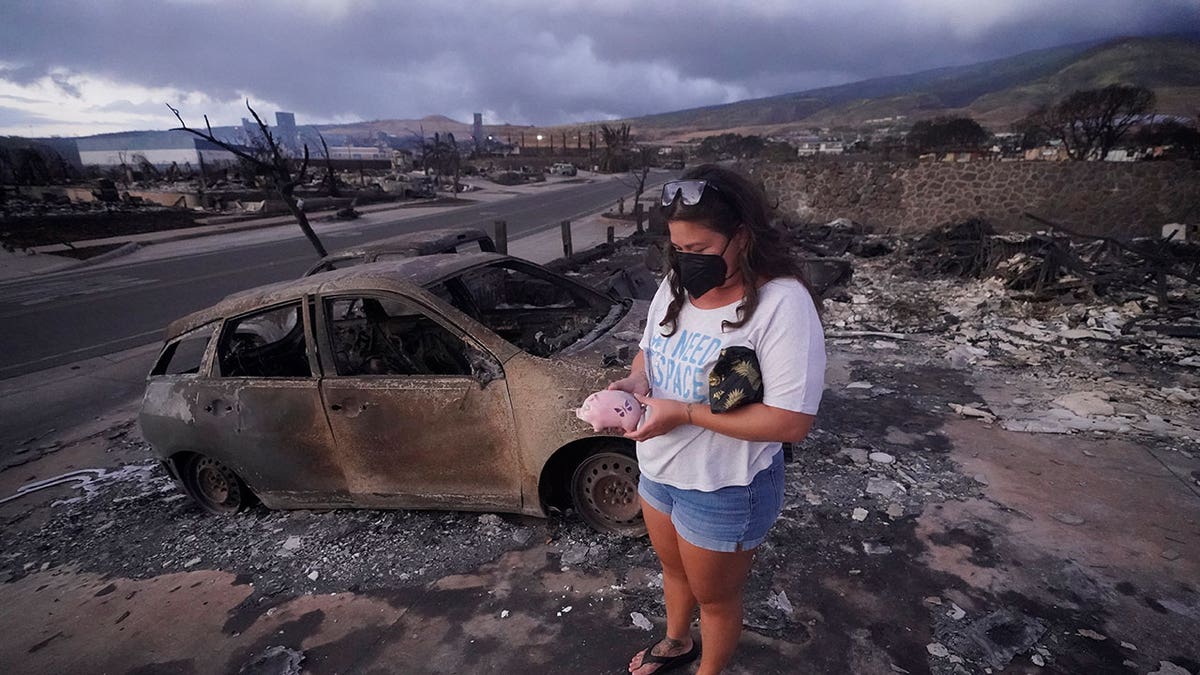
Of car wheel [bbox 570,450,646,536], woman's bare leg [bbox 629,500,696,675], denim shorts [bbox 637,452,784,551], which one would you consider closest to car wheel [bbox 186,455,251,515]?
car wheel [bbox 570,450,646,536]

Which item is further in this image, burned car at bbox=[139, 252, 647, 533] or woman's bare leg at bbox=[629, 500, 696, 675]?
burned car at bbox=[139, 252, 647, 533]

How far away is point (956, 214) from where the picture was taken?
13961 millimetres

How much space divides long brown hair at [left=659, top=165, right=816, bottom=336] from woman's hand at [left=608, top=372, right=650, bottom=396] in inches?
16.0

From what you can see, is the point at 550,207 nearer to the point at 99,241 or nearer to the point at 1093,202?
the point at 99,241

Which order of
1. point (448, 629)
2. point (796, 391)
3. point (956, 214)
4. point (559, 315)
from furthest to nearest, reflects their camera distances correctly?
point (956, 214), point (559, 315), point (448, 629), point (796, 391)

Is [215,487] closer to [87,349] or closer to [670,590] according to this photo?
[670,590]

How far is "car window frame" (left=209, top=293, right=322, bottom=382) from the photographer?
3.29 meters

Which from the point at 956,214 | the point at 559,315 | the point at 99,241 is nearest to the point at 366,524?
the point at 559,315

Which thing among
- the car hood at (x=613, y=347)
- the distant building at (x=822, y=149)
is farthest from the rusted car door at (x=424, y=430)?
the distant building at (x=822, y=149)

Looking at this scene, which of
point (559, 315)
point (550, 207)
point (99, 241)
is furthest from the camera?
point (550, 207)

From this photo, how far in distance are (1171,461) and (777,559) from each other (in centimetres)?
287

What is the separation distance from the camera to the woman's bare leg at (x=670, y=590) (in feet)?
6.16

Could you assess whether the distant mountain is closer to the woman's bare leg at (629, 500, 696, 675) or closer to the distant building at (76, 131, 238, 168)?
the woman's bare leg at (629, 500, 696, 675)

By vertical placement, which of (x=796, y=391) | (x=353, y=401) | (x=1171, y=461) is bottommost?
(x=1171, y=461)
